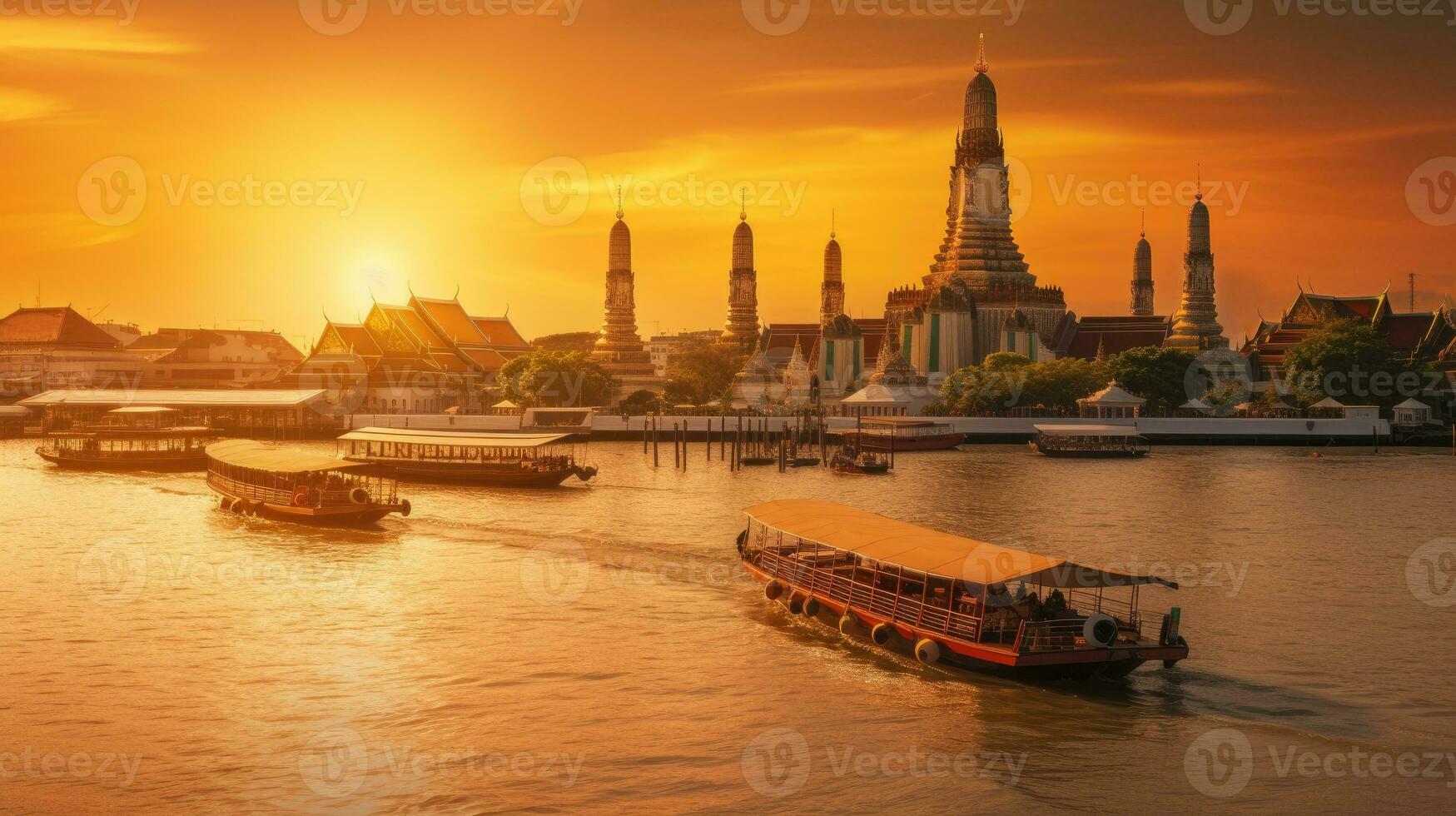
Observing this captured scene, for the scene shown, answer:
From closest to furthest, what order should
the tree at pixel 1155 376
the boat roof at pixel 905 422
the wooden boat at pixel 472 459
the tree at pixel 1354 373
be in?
the wooden boat at pixel 472 459, the boat roof at pixel 905 422, the tree at pixel 1354 373, the tree at pixel 1155 376

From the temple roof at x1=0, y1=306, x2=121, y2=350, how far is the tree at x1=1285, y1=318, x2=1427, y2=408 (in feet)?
382

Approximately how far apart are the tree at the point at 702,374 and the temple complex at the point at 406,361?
596 inches

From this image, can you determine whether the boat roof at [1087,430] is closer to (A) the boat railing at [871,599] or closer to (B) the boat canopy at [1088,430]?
(B) the boat canopy at [1088,430]

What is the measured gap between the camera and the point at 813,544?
29.8 meters

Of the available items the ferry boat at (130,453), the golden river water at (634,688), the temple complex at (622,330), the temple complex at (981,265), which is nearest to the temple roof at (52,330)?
the temple complex at (622,330)

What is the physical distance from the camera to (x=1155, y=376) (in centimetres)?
8731

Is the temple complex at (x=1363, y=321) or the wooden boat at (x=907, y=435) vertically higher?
the temple complex at (x=1363, y=321)

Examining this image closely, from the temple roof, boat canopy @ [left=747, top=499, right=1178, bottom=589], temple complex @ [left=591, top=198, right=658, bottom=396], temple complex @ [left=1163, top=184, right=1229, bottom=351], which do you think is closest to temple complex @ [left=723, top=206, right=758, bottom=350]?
temple complex @ [left=591, top=198, right=658, bottom=396]

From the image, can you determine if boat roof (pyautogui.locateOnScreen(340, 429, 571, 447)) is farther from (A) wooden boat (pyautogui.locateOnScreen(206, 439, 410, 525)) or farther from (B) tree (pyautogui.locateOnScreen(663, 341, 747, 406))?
(B) tree (pyautogui.locateOnScreen(663, 341, 747, 406))

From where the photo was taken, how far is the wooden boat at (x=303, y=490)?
40156 millimetres

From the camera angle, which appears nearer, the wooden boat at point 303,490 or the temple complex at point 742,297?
the wooden boat at point 303,490

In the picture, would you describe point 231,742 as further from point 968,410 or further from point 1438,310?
point 1438,310

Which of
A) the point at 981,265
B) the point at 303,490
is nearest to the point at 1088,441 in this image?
the point at 981,265

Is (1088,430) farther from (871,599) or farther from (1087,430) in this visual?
(871,599)
